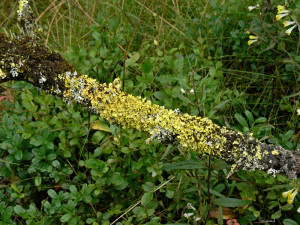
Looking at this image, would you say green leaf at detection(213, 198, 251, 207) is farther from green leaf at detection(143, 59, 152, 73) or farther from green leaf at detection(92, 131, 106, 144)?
green leaf at detection(143, 59, 152, 73)

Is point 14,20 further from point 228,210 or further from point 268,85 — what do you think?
point 228,210

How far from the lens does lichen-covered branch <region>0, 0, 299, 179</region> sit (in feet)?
4.71

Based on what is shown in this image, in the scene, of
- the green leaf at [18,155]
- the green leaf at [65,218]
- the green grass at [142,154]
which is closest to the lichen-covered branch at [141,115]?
the green grass at [142,154]

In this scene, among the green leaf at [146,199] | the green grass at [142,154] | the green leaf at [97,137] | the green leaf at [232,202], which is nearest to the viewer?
the green leaf at [232,202]

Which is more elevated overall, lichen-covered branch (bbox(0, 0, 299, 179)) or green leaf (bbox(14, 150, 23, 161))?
lichen-covered branch (bbox(0, 0, 299, 179))

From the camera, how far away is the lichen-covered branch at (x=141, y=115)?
4.71 feet

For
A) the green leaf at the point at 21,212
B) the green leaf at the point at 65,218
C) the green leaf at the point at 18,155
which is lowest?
the green leaf at the point at 65,218

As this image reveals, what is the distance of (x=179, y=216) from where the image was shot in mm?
1754

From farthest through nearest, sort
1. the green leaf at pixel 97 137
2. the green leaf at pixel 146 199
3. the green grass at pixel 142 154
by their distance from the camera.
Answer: the green leaf at pixel 97 137
the green grass at pixel 142 154
the green leaf at pixel 146 199

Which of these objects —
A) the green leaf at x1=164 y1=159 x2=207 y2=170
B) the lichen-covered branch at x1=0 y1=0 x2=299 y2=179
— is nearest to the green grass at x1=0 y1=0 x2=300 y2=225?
the green leaf at x1=164 y1=159 x2=207 y2=170

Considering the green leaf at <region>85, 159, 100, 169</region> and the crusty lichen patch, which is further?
the green leaf at <region>85, 159, 100, 169</region>

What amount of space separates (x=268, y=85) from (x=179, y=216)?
124cm

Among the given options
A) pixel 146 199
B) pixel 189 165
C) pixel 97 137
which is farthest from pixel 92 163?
pixel 189 165

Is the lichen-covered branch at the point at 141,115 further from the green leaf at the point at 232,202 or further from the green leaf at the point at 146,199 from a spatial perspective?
the green leaf at the point at 146,199
